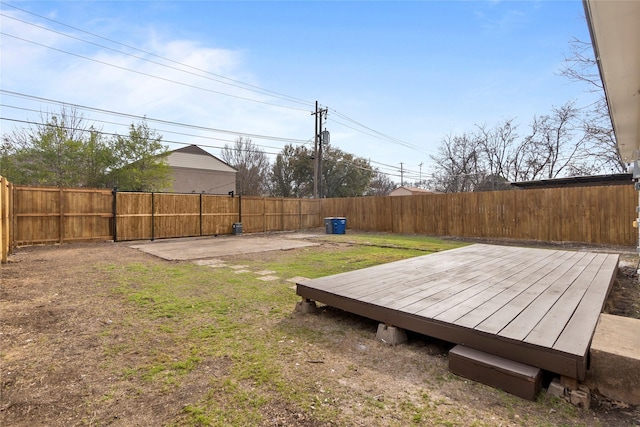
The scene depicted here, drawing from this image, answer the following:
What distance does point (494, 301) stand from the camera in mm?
2576

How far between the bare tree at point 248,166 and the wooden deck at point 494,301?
26955 millimetres

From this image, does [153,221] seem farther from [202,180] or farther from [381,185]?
[381,185]

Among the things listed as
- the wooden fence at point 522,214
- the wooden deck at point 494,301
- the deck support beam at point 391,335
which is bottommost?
the deck support beam at point 391,335

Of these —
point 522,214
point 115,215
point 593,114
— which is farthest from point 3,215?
point 593,114

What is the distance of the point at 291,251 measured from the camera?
26.8ft

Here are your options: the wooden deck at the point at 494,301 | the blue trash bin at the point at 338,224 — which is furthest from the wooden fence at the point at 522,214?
the wooden deck at the point at 494,301

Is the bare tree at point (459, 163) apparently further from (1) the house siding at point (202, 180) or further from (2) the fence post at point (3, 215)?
(2) the fence post at point (3, 215)

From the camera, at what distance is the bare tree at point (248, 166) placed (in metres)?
29.7

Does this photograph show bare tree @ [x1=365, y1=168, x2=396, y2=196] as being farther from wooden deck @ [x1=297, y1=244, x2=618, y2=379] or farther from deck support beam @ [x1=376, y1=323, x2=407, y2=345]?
deck support beam @ [x1=376, y1=323, x2=407, y2=345]

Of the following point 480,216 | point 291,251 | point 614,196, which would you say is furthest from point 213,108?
point 614,196

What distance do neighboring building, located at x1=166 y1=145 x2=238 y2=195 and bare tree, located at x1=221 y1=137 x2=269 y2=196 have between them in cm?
252

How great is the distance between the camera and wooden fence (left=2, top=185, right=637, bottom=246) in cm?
843

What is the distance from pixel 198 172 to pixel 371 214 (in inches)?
655

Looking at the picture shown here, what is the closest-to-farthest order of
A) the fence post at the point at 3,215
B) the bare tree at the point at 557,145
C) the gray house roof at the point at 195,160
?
the fence post at the point at 3,215
the bare tree at the point at 557,145
the gray house roof at the point at 195,160
